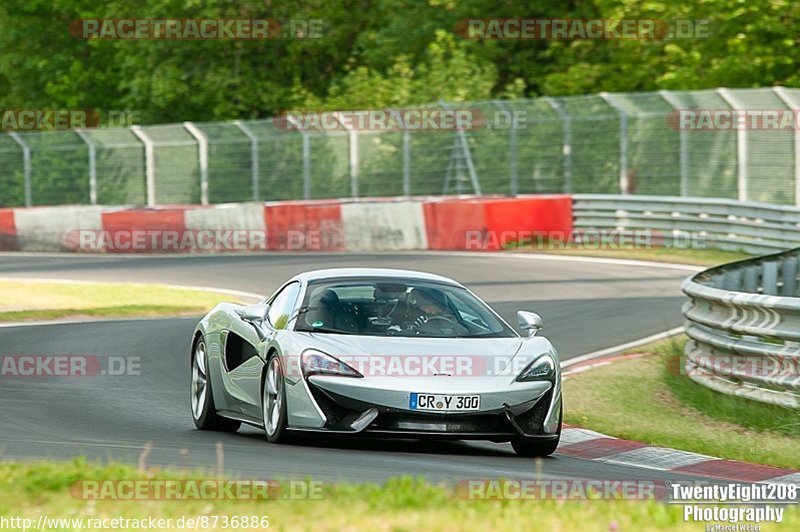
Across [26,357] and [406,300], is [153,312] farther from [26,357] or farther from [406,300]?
[406,300]

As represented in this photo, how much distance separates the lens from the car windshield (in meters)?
10.9

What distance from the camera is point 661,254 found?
28.5 meters

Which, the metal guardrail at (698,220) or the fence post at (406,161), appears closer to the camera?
the metal guardrail at (698,220)

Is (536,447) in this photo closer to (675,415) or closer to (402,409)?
(402,409)

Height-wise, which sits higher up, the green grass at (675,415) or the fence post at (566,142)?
the fence post at (566,142)

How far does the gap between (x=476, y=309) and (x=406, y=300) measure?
1.69 ft

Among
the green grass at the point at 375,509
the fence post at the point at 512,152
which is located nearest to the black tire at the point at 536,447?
the green grass at the point at 375,509

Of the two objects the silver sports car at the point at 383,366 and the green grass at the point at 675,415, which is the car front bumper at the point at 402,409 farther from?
the green grass at the point at 675,415

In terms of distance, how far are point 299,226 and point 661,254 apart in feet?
23.6

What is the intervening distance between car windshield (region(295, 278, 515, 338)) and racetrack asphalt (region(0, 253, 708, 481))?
2.52 ft

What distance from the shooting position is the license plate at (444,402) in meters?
10.0

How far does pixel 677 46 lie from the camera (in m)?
42.7

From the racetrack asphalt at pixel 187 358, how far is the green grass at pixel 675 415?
1.08m

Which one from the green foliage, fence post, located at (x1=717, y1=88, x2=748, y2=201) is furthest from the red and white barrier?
the green foliage
